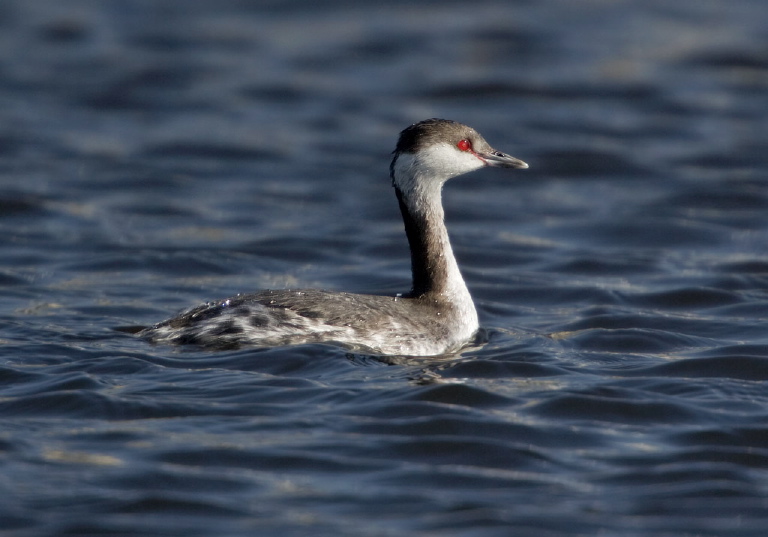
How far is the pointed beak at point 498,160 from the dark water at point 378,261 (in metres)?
1.30

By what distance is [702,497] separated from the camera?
21.9 feet

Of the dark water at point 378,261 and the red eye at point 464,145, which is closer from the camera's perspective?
the dark water at point 378,261

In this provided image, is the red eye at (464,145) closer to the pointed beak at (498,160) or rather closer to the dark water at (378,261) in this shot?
the pointed beak at (498,160)

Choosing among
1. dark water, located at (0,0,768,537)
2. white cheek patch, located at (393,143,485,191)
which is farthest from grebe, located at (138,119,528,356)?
dark water, located at (0,0,768,537)

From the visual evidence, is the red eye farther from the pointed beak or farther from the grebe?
the pointed beak

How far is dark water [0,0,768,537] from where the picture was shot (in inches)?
264

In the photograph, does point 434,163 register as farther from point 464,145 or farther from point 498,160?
point 498,160

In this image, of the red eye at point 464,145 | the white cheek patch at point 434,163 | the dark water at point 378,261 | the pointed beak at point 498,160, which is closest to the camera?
the dark water at point 378,261

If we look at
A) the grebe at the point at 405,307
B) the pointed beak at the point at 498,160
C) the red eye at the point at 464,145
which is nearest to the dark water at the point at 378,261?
the grebe at the point at 405,307

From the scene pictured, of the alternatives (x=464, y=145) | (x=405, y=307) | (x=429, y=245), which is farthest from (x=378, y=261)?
(x=405, y=307)

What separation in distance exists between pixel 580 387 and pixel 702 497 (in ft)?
5.63

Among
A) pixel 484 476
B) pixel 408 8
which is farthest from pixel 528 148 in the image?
pixel 484 476

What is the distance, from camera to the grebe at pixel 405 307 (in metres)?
8.61

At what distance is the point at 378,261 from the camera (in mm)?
12516
